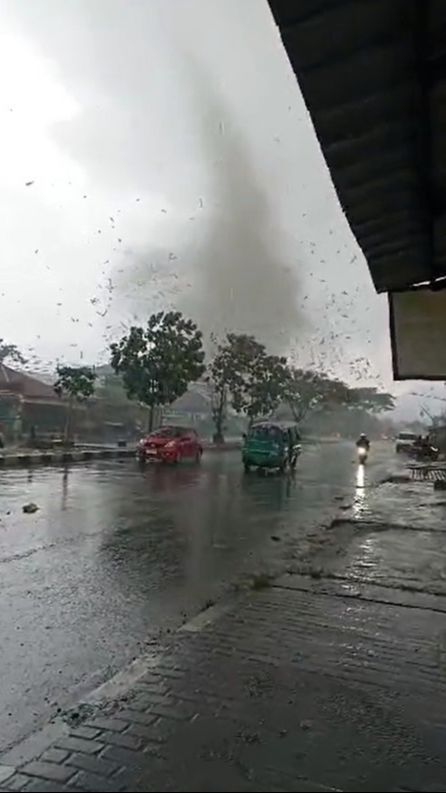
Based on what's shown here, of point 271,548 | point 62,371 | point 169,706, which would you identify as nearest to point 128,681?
point 169,706

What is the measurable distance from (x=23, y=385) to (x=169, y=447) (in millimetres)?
23846

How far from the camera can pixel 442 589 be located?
652cm

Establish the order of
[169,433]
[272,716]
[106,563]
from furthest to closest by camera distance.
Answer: [169,433]
[106,563]
[272,716]

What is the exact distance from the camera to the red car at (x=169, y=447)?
87.9ft

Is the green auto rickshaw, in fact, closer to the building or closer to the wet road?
the wet road

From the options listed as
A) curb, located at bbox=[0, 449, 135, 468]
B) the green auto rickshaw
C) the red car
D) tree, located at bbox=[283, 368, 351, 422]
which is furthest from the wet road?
tree, located at bbox=[283, 368, 351, 422]

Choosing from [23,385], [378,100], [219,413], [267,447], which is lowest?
[267,447]

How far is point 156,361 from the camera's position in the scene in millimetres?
37031

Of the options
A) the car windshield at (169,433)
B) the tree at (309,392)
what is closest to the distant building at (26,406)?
the car windshield at (169,433)

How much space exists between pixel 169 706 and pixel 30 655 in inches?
58.5

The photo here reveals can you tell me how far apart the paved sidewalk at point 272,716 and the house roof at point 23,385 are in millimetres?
41052

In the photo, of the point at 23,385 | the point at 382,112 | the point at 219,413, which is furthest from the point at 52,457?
the point at 382,112

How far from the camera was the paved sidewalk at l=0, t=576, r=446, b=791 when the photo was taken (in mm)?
2701

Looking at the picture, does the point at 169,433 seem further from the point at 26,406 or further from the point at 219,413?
the point at 219,413
